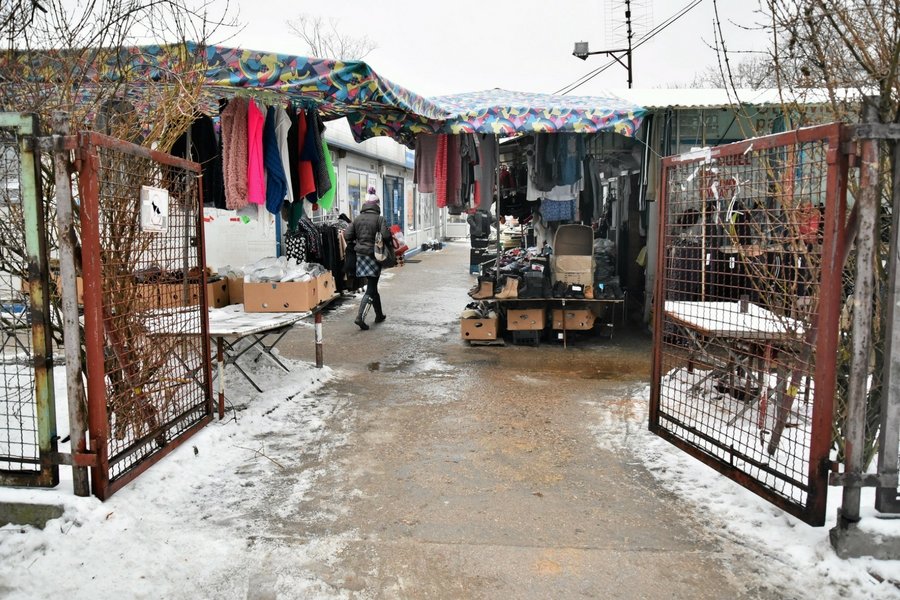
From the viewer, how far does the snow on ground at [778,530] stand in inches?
118

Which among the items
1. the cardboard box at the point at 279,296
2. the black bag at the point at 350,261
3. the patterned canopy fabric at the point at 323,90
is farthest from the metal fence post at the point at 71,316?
the black bag at the point at 350,261

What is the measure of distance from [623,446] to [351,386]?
276cm

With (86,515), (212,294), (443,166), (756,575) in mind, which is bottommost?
(756,575)

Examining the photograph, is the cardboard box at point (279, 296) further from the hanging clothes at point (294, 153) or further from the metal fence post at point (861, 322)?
the metal fence post at point (861, 322)

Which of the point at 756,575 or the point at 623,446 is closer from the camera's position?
the point at 756,575

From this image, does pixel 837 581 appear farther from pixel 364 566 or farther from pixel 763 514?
pixel 364 566

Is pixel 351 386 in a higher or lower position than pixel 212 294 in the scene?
lower

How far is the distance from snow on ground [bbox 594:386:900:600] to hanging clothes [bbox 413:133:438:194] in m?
5.09

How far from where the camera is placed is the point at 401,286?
1466 centimetres

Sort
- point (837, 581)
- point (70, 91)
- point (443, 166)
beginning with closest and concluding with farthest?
point (837, 581)
point (70, 91)
point (443, 166)

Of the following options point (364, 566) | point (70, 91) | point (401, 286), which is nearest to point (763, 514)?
point (364, 566)

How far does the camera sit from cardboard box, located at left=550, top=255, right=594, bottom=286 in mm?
8664

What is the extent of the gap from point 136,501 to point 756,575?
3.12 meters

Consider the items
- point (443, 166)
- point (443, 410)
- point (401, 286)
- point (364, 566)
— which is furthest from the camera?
point (401, 286)
